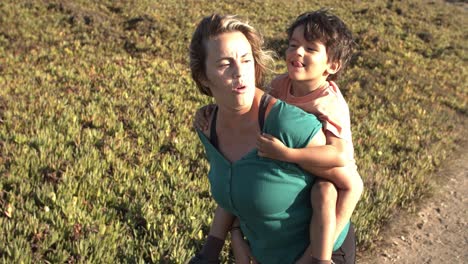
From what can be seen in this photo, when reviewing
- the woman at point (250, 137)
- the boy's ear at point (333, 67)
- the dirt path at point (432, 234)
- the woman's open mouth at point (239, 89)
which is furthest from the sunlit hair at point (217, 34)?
the dirt path at point (432, 234)

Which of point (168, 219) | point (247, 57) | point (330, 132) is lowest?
point (168, 219)

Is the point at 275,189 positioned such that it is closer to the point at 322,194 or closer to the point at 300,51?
the point at 322,194

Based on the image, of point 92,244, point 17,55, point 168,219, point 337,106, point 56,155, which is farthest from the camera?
point 17,55

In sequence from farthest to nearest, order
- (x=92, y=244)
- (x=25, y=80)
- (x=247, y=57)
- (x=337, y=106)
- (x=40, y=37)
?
(x=40, y=37) → (x=25, y=80) → (x=92, y=244) → (x=337, y=106) → (x=247, y=57)

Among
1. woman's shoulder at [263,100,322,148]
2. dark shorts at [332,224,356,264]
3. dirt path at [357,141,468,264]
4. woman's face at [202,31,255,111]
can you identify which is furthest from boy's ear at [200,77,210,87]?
dirt path at [357,141,468,264]

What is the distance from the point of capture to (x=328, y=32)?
2.65 meters

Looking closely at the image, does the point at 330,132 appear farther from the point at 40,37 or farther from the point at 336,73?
the point at 40,37

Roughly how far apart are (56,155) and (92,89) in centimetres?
379

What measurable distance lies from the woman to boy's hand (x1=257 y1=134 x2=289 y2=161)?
0.17 ft

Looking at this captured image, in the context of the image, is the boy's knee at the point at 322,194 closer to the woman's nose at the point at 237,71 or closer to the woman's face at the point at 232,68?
the woman's face at the point at 232,68

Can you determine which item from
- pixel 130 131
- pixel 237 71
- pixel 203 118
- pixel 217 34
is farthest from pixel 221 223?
pixel 130 131

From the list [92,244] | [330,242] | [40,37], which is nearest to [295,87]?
[330,242]

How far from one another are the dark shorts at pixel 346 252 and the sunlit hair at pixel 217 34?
1.11 meters

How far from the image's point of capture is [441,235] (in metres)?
5.95
